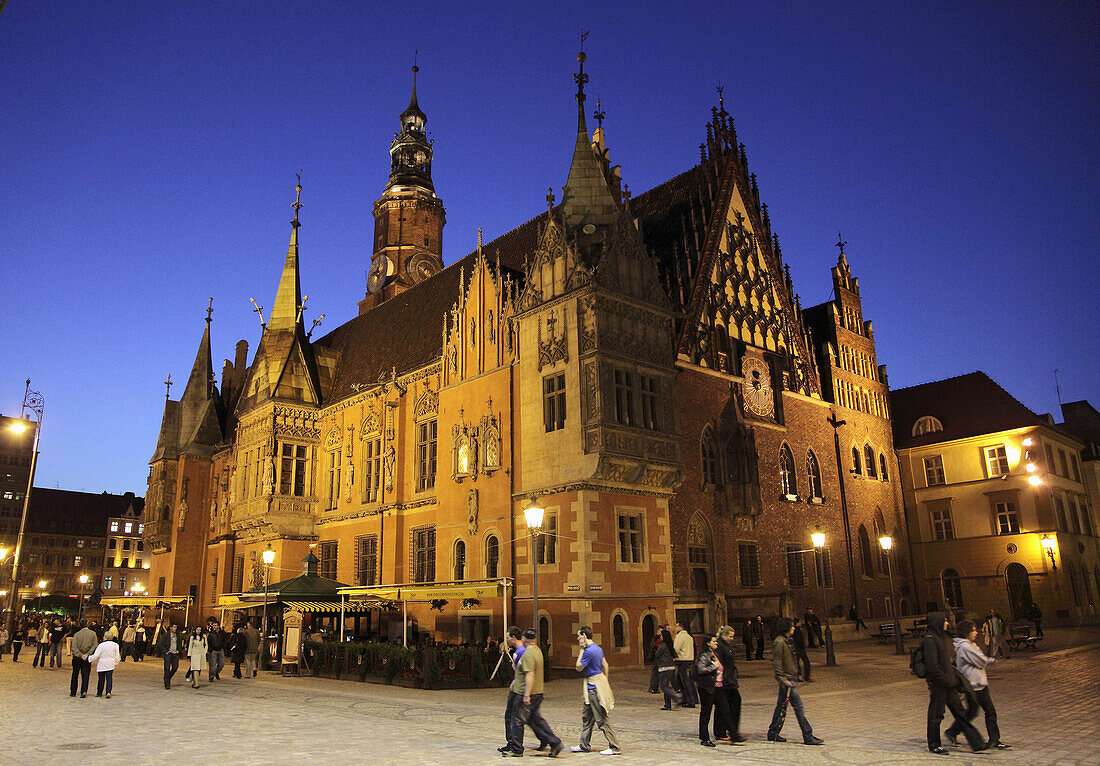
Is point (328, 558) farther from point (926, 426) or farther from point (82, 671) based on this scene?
point (926, 426)

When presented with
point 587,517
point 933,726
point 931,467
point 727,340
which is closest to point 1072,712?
point 933,726

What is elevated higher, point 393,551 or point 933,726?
point 393,551

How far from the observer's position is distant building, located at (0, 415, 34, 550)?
92750 millimetres


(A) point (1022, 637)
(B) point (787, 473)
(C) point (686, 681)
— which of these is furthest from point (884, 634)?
(C) point (686, 681)

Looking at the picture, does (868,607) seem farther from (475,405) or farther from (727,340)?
(475,405)

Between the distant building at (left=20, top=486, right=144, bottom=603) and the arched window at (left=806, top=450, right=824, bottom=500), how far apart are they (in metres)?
80.5

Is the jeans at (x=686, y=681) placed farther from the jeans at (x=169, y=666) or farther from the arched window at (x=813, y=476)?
the arched window at (x=813, y=476)

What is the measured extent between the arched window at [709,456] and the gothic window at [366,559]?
13787 mm

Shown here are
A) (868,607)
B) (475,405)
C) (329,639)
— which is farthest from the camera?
(868,607)

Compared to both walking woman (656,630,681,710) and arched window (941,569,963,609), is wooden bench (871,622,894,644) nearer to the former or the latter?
arched window (941,569,963,609)

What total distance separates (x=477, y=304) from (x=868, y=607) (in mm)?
22387

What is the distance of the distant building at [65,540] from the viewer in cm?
8906

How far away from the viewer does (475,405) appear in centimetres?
3008

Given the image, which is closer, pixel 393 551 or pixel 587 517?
pixel 587 517
